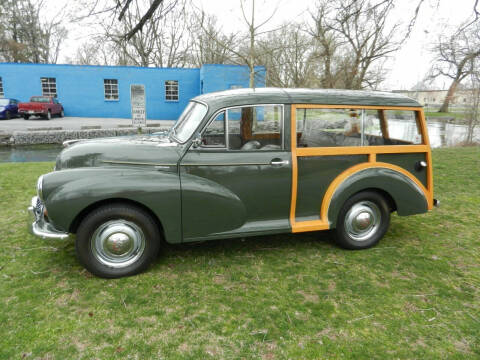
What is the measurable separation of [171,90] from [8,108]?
10.7m

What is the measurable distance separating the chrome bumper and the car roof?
6.54ft

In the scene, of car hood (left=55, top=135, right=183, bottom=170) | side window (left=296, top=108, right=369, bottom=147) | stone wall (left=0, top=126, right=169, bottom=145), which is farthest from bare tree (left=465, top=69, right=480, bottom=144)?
car hood (left=55, top=135, right=183, bottom=170)

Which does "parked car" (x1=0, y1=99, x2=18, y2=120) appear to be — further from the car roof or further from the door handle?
the door handle

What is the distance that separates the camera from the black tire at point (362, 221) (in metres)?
3.92

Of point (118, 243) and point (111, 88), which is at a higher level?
point (111, 88)

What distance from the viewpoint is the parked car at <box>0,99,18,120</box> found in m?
21.0

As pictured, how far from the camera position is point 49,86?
23250mm

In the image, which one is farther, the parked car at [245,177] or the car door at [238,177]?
the car door at [238,177]

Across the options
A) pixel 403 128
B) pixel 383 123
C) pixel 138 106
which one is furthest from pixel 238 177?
pixel 138 106

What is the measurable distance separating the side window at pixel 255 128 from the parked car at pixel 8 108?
23.4 m

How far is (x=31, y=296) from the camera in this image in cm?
297

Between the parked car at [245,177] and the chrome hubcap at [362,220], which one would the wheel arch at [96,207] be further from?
the chrome hubcap at [362,220]

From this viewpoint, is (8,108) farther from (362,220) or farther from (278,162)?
(362,220)

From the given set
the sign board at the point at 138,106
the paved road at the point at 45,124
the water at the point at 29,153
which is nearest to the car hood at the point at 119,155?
the sign board at the point at 138,106
